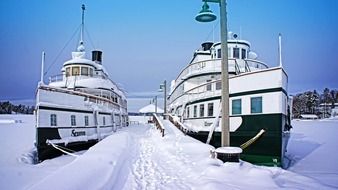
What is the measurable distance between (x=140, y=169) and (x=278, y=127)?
6.28 m

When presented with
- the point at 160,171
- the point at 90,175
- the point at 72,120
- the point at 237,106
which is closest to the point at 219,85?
the point at 237,106

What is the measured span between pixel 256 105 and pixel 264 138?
4.74 ft

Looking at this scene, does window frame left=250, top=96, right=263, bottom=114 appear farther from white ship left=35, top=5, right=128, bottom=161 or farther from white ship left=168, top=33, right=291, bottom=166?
white ship left=35, top=5, right=128, bottom=161

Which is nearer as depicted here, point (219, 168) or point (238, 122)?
point (219, 168)

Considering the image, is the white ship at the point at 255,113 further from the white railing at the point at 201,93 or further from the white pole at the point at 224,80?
the white pole at the point at 224,80

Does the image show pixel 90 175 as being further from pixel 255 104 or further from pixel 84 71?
pixel 84 71

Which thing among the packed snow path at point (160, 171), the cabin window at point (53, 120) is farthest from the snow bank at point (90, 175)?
the cabin window at point (53, 120)

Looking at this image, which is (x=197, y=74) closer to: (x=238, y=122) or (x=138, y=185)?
(x=238, y=122)

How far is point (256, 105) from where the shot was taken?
11.8 m

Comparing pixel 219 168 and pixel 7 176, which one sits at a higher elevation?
pixel 219 168

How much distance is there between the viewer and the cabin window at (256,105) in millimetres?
11688

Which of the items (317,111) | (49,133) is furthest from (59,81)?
(317,111)

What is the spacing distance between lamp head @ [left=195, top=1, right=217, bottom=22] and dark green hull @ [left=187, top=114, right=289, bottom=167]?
17.9 ft

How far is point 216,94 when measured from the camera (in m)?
14.6
